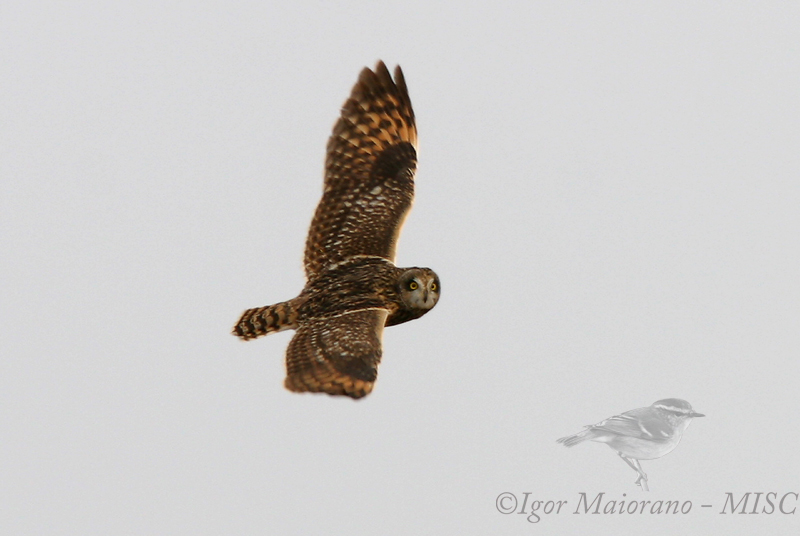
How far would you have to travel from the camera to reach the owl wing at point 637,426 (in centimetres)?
1199

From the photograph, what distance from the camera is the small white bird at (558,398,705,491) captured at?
12.0 metres

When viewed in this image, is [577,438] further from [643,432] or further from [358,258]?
[358,258]

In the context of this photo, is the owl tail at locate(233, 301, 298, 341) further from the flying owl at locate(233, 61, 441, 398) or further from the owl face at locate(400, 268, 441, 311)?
the owl face at locate(400, 268, 441, 311)

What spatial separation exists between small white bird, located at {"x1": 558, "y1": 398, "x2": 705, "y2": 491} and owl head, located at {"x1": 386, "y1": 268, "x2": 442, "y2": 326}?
236cm

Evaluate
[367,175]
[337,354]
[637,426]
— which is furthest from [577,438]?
[367,175]

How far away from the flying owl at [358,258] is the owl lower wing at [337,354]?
1cm

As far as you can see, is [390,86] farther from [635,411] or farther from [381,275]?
[635,411]

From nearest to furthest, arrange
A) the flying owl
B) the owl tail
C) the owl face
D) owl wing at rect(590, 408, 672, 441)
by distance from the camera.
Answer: the flying owl
the owl tail
the owl face
owl wing at rect(590, 408, 672, 441)

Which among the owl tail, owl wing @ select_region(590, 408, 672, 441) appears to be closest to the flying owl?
the owl tail

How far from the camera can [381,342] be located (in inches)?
430

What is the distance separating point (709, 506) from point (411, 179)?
5.31 metres

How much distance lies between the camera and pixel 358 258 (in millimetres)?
12312

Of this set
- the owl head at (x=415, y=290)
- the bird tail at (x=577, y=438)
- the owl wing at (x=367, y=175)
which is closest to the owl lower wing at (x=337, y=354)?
the owl head at (x=415, y=290)

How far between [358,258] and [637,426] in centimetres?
394
